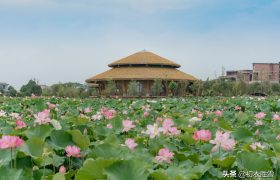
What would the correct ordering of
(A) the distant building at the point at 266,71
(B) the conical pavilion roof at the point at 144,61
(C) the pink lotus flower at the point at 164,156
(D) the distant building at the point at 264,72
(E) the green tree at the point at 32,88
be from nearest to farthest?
(C) the pink lotus flower at the point at 164,156
(E) the green tree at the point at 32,88
(B) the conical pavilion roof at the point at 144,61
(A) the distant building at the point at 266,71
(D) the distant building at the point at 264,72

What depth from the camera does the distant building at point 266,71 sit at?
253 feet

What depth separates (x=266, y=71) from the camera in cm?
8056

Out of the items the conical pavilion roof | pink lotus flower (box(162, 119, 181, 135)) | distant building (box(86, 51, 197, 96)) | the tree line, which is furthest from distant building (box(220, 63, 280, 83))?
pink lotus flower (box(162, 119, 181, 135))

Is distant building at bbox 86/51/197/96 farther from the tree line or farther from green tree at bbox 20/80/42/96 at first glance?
green tree at bbox 20/80/42/96

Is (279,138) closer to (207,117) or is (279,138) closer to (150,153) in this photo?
(150,153)

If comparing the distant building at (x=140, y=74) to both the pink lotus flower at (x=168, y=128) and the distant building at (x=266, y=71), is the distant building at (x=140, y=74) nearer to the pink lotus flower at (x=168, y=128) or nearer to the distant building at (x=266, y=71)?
the distant building at (x=266, y=71)

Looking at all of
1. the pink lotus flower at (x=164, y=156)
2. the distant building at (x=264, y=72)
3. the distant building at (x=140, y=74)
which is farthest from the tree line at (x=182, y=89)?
the pink lotus flower at (x=164, y=156)

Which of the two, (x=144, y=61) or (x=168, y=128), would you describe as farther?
(x=144, y=61)

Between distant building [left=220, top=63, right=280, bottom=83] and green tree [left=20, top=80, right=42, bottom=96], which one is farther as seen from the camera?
distant building [left=220, top=63, right=280, bottom=83]

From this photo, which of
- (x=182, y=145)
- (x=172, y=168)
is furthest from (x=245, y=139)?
(x=172, y=168)

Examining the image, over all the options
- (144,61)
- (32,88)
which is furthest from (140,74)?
(32,88)

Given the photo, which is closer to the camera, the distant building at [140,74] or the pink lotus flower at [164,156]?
the pink lotus flower at [164,156]

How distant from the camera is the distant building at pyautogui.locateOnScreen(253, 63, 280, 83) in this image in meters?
77.0

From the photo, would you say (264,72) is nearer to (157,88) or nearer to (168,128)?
(157,88)
